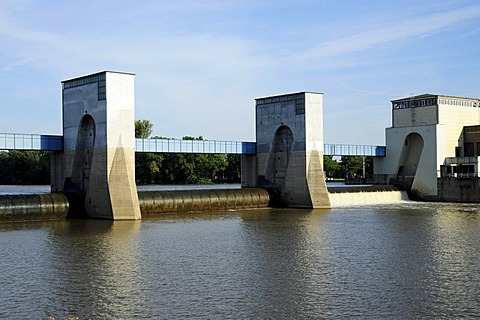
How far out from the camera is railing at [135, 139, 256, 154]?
4350 cm

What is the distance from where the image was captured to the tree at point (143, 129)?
9309 cm

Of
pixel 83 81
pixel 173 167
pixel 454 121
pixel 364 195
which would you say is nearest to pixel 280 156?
pixel 364 195

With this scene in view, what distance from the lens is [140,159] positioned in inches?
3578

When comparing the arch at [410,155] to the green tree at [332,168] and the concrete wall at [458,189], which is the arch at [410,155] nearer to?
the concrete wall at [458,189]

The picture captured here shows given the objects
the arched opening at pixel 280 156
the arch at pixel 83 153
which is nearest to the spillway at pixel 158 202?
the arch at pixel 83 153

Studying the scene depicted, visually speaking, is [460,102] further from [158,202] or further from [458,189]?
[158,202]

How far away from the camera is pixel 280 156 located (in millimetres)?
47125

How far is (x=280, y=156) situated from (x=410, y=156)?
15.8m

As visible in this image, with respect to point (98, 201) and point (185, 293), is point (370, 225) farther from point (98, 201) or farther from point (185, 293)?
point (185, 293)

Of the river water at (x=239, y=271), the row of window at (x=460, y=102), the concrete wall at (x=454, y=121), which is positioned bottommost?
the river water at (x=239, y=271)

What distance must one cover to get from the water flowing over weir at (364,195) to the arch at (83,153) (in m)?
18.7

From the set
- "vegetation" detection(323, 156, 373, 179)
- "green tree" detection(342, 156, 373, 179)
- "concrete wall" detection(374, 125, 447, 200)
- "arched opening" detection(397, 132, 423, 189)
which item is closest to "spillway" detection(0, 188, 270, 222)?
"concrete wall" detection(374, 125, 447, 200)

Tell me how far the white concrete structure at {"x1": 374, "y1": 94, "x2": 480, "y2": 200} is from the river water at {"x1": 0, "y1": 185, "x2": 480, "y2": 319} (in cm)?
2156

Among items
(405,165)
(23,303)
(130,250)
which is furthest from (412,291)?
(405,165)
